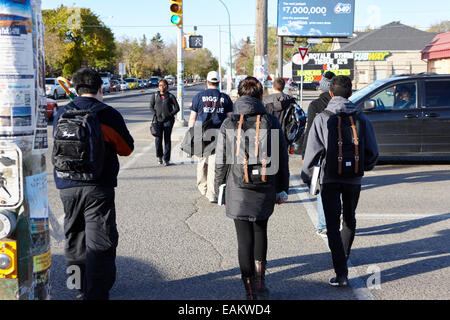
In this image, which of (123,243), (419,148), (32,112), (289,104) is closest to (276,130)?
(32,112)

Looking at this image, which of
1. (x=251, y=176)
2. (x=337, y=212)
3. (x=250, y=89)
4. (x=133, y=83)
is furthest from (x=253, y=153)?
(x=133, y=83)

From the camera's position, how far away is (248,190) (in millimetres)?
3908

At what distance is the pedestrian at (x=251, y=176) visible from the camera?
3857mm

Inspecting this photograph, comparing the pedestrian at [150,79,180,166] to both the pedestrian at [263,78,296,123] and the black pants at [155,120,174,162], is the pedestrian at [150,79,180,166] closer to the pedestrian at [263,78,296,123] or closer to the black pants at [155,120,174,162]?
the black pants at [155,120,174,162]

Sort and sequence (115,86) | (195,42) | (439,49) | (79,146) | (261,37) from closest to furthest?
(79,146), (261,37), (195,42), (439,49), (115,86)

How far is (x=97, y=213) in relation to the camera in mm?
3760

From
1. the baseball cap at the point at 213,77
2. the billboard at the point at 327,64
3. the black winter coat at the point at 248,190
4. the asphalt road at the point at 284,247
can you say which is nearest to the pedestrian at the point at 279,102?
the baseball cap at the point at 213,77

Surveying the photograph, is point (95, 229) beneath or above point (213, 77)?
beneath

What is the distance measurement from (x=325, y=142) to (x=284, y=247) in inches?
63.8

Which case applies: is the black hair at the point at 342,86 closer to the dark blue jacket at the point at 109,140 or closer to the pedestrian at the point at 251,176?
the pedestrian at the point at 251,176

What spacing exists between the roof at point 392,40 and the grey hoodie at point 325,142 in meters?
53.7

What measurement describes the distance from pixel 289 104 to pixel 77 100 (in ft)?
15.0

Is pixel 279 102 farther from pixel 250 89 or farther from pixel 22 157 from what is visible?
pixel 22 157
